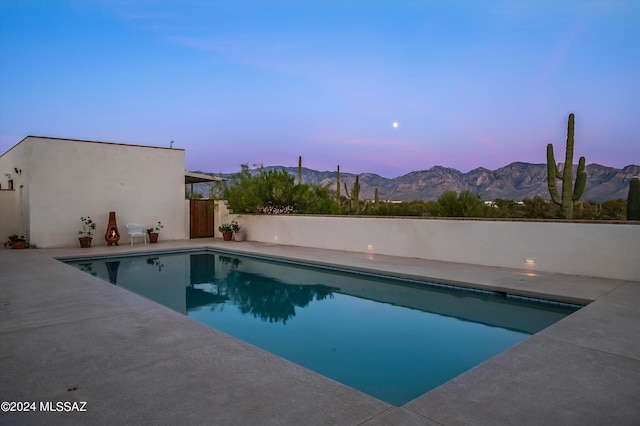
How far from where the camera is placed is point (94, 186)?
13.0 meters

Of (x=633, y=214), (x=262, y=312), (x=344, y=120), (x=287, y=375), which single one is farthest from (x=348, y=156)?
(x=287, y=375)

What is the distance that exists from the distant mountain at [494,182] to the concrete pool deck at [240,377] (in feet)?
101

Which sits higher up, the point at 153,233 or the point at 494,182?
the point at 494,182

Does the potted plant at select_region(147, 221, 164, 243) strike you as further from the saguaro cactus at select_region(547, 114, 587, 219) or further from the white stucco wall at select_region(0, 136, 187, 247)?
the saguaro cactus at select_region(547, 114, 587, 219)

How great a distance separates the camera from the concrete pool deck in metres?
2.40

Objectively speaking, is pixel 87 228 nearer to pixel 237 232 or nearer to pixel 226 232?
pixel 226 232

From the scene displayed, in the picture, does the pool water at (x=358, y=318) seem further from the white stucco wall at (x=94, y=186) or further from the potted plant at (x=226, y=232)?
the potted plant at (x=226, y=232)

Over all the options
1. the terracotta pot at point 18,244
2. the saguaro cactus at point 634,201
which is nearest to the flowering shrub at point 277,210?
the terracotta pot at point 18,244

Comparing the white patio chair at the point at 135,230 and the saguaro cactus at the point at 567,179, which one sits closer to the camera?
the saguaro cactus at the point at 567,179

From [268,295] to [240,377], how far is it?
14.1ft

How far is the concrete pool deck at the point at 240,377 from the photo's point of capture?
240 centimetres

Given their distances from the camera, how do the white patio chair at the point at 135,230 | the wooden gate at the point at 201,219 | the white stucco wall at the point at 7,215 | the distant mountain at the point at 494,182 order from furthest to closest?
the distant mountain at the point at 494,182, the wooden gate at the point at 201,219, the white stucco wall at the point at 7,215, the white patio chair at the point at 135,230

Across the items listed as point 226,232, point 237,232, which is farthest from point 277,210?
point 226,232

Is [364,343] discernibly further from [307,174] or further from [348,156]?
[307,174]
